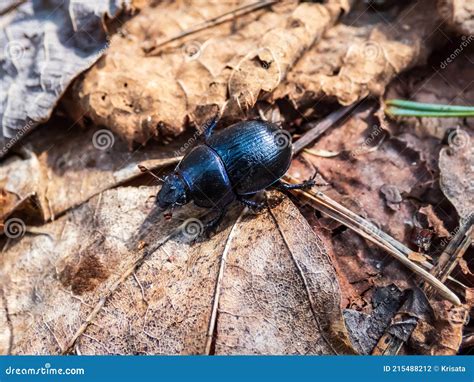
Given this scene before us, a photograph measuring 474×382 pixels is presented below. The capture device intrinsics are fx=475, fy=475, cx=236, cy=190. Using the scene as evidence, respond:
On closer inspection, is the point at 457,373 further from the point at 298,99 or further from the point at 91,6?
the point at 91,6

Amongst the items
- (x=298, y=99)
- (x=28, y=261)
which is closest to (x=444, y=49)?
(x=298, y=99)

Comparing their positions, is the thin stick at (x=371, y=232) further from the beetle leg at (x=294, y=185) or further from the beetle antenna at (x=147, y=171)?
the beetle antenna at (x=147, y=171)

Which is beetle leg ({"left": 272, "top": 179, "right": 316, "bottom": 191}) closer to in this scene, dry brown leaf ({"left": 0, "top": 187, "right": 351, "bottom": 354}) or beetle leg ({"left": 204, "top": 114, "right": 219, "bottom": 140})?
dry brown leaf ({"left": 0, "top": 187, "right": 351, "bottom": 354})

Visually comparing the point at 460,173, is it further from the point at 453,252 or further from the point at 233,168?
the point at 233,168

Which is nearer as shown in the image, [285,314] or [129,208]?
[285,314]

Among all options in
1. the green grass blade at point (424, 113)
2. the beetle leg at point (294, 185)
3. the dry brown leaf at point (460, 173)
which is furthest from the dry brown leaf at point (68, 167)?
the dry brown leaf at point (460, 173)

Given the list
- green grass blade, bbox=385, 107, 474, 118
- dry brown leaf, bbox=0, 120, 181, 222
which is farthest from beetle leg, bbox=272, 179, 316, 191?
green grass blade, bbox=385, 107, 474, 118

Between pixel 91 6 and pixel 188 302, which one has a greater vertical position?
pixel 91 6
